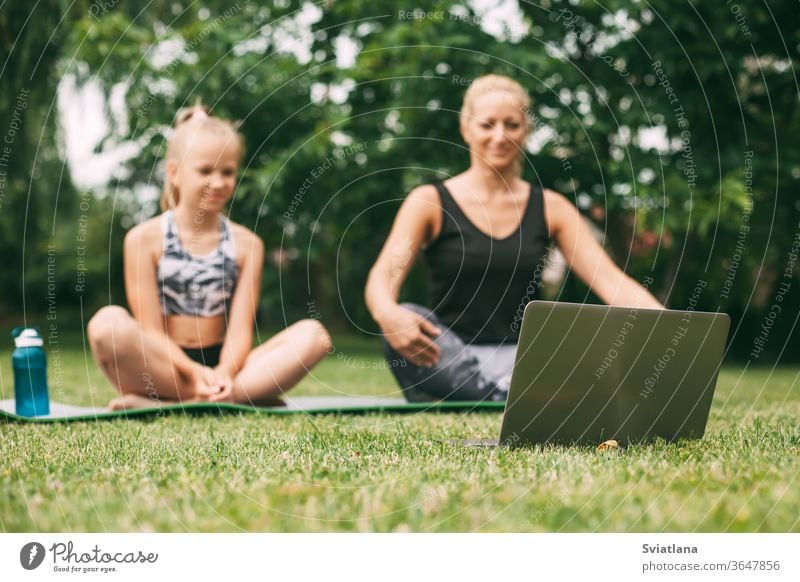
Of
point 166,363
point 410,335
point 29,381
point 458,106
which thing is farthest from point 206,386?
point 458,106

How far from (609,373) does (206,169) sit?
7.48 ft

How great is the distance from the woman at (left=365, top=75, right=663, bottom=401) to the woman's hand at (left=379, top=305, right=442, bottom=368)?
0.05 feet

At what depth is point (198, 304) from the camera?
156 inches

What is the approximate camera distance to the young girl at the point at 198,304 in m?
3.68

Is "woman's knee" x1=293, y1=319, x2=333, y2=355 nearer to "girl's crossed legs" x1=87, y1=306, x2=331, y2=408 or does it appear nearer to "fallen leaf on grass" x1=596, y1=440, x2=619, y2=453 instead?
"girl's crossed legs" x1=87, y1=306, x2=331, y2=408

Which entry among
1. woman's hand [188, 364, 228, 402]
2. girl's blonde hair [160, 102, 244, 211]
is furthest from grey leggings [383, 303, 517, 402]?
girl's blonde hair [160, 102, 244, 211]

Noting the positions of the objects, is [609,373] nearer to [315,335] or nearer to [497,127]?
[315,335]

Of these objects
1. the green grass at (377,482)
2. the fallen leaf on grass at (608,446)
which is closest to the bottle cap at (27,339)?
the green grass at (377,482)

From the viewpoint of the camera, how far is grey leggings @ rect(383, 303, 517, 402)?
3988 mm

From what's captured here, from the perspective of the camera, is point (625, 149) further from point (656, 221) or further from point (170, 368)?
point (170, 368)

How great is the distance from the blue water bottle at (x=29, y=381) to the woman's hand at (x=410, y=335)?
144cm

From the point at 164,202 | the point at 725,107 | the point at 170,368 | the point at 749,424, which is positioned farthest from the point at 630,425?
the point at 725,107

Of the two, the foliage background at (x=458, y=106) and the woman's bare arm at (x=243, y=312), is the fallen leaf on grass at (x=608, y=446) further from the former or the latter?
the foliage background at (x=458, y=106)
